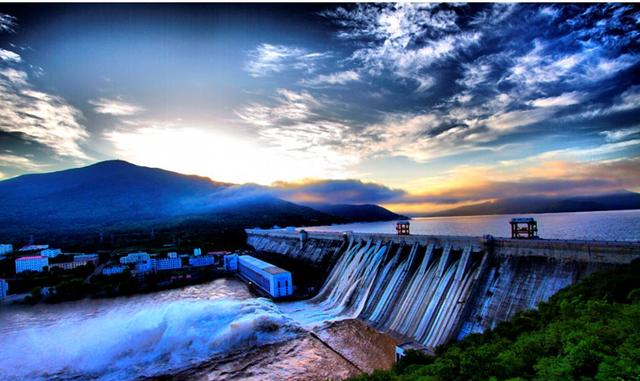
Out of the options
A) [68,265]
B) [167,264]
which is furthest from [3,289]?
[167,264]

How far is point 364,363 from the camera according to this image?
85.5ft

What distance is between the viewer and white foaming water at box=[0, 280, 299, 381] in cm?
2719

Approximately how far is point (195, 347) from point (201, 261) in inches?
2051

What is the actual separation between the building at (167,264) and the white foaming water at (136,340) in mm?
32440

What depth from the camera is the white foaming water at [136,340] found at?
27188 mm

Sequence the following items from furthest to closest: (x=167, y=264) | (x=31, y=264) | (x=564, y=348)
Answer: (x=167, y=264)
(x=31, y=264)
(x=564, y=348)

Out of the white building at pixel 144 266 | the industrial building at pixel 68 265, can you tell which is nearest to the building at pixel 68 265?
the industrial building at pixel 68 265

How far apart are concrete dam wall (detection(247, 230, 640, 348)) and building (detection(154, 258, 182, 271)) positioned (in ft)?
150

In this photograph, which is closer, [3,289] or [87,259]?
[3,289]

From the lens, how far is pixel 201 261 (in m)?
79.4

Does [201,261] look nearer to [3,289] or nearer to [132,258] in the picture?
[132,258]

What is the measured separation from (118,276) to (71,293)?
29.4 ft

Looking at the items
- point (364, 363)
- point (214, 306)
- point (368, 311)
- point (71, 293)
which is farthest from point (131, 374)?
point (71, 293)

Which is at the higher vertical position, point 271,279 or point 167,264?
point 271,279
